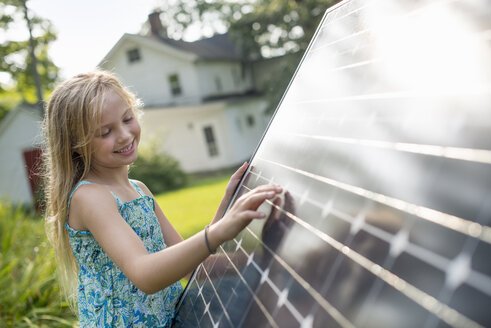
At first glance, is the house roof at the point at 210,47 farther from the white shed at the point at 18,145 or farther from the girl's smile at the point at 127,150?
the girl's smile at the point at 127,150

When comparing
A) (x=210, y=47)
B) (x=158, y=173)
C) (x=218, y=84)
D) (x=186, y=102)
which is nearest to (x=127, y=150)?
(x=158, y=173)

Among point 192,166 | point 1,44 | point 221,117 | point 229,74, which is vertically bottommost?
point 192,166

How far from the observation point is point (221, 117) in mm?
28375

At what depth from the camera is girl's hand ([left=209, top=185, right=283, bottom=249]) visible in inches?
51.4

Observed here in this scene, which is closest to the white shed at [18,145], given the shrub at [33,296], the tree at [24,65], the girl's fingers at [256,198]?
the tree at [24,65]

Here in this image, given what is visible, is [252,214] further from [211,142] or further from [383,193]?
[211,142]

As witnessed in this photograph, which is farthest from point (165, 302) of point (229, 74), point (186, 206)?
point (229, 74)

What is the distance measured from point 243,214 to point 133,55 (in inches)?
1175

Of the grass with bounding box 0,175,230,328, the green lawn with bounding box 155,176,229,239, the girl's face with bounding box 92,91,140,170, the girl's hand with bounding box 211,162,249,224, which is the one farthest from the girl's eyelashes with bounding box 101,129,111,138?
the green lawn with bounding box 155,176,229,239

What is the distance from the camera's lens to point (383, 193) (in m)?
0.93

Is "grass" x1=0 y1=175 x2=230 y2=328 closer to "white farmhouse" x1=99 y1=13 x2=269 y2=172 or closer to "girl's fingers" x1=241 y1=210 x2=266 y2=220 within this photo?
"girl's fingers" x1=241 y1=210 x2=266 y2=220

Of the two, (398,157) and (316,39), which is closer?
(398,157)

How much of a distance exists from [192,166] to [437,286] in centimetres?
2848

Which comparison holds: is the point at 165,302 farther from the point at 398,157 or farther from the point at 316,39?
the point at 398,157
